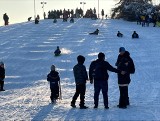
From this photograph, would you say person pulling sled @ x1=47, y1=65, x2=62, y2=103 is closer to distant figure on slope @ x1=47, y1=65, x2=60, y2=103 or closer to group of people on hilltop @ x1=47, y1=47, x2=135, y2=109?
distant figure on slope @ x1=47, y1=65, x2=60, y2=103

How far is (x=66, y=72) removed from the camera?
26.8 metres

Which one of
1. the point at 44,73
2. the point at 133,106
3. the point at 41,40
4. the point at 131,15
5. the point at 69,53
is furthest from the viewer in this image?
the point at 131,15

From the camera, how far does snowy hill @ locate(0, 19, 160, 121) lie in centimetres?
1347

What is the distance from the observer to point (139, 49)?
3547cm

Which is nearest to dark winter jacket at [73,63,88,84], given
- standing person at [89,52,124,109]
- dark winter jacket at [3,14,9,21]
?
standing person at [89,52,124,109]

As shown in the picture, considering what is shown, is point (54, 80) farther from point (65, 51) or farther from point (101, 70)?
point (65, 51)

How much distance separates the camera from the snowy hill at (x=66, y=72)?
13.5 meters

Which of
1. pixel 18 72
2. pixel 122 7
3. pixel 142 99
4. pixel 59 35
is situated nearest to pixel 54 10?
pixel 122 7

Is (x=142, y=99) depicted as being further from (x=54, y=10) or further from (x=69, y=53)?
(x=54, y=10)

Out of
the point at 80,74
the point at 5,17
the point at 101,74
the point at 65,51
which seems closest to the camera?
the point at 101,74

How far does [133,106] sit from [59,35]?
3269 centimetres

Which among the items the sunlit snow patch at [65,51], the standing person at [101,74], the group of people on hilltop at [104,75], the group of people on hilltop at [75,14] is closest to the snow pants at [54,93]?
the group of people on hilltop at [104,75]

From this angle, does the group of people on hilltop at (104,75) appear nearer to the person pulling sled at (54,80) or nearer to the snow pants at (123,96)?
the snow pants at (123,96)

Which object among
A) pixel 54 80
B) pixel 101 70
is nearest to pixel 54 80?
pixel 54 80
